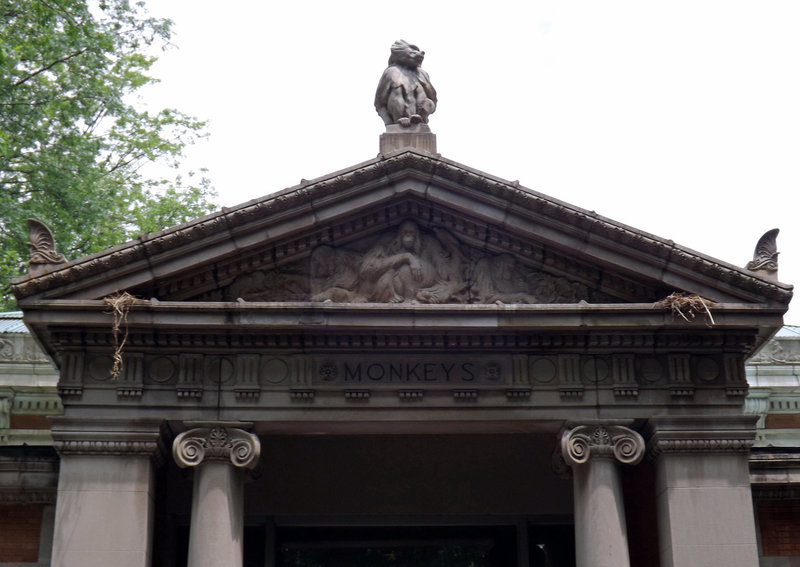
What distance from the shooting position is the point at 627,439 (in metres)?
16.5

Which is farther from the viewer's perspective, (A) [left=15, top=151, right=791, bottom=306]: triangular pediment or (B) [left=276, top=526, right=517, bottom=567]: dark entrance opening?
(B) [left=276, top=526, right=517, bottom=567]: dark entrance opening

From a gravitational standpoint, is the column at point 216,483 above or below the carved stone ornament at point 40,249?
below

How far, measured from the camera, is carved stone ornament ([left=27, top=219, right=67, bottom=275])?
1633cm

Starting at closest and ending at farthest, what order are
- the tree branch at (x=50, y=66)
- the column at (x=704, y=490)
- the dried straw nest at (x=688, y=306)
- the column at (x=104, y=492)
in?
the column at (x=104, y=492)
the column at (x=704, y=490)
the dried straw nest at (x=688, y=306)
the tree branch at (x=50, y=66)

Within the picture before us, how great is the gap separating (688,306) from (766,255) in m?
1.30

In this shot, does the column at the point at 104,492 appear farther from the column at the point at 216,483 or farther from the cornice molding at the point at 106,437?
the column at the point at 216,483

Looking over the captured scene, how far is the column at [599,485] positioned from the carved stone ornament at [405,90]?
15.5 feet

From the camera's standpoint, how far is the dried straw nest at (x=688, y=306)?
16.4 m

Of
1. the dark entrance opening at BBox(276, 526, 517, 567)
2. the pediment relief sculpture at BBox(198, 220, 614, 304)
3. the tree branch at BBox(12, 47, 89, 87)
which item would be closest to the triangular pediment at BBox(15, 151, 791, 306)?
the pediment relief sculpture at BBox(198, 220, 614, 304)

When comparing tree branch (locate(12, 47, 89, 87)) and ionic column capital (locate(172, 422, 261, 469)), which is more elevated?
tree branch (locate(12, 47, 89, 87))

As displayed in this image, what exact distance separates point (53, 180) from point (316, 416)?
48.6 ft

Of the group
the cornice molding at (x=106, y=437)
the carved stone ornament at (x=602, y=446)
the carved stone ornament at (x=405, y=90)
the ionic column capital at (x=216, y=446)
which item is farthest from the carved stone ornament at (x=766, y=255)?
the cornice molding at (x=106, y=437)

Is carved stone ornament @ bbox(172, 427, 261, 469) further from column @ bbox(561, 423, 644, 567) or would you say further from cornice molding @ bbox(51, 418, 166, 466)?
column @ bbox(561, 423, 644, 567)

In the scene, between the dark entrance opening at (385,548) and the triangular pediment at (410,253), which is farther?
the dark entrance opening at (385,548)
